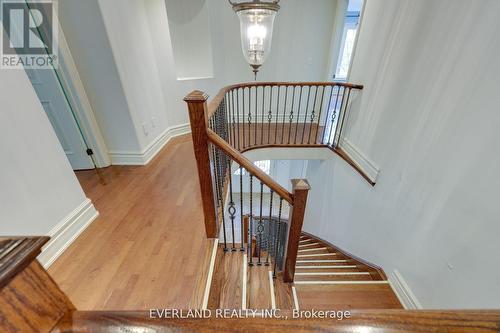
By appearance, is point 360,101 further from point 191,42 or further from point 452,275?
point 191,42

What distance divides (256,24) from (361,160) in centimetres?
201

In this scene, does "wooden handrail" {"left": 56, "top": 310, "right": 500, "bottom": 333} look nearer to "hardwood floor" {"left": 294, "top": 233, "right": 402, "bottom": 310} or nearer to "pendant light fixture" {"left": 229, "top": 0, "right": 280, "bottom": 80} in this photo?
"hardwood floor" {"left": 294, "top": 233, "right": 402, "bottom": 310}

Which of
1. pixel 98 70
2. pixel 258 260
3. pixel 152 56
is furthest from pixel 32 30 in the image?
pixel 258 260

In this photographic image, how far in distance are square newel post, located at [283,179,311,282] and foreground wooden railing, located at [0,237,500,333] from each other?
0.81m

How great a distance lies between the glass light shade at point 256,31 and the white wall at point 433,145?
1291 mm

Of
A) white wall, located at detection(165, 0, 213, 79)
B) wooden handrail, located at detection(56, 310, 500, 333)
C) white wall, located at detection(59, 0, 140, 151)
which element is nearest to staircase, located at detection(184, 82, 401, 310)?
wooden handrail, located at detection(56, 310, 500, 333)

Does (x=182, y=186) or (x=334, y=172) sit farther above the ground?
(x=182, y=186)

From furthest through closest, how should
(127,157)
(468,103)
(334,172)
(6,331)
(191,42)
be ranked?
(191,42) → (334,172) → (127,157) → (468,103) → (6,331)

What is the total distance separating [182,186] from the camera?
7.77ft

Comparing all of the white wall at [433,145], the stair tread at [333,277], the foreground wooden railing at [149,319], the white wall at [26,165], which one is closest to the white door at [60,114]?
the white wall at [26,165]

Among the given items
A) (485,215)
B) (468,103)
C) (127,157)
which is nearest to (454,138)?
(468,103)

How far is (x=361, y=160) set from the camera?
2.70 meters

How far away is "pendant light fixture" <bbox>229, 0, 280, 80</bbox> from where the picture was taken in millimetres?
1619

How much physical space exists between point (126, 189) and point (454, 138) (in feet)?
9.59
